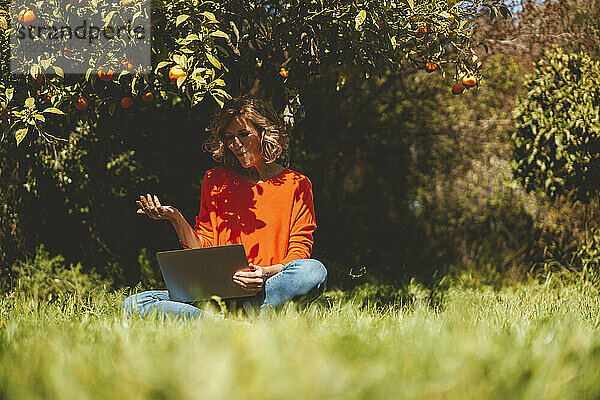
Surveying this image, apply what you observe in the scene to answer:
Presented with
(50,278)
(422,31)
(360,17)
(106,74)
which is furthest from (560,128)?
(50,278)

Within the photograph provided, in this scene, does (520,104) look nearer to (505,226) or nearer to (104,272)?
(505,226)

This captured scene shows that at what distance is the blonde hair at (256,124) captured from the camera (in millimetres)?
2449

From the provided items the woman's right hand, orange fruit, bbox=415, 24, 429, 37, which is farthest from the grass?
orange fruit, bbox=415, 24, 429, 37

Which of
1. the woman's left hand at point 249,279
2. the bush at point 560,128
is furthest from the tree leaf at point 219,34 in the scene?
the bush at point 560,128

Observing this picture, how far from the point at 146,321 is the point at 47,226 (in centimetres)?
198

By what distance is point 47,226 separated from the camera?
11.8 feet

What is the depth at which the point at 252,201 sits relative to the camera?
2.47 meters

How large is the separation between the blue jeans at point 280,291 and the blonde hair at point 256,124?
0.51 metres

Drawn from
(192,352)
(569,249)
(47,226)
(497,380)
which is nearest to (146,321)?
(192,352)

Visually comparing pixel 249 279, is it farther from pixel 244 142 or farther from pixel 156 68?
pixel 156 68

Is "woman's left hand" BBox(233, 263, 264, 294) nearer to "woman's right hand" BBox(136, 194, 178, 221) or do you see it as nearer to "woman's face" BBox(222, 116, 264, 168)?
"woman's right hand" BBox(136, 194, 178, 221)

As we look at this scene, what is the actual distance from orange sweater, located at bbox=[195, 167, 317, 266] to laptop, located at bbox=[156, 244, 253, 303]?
281mm

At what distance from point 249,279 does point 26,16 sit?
1.30 meters

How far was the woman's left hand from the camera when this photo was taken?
2.14 meters
